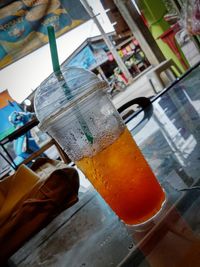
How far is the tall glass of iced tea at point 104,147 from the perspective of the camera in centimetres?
58

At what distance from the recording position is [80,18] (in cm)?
545

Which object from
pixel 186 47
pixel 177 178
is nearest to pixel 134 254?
pixel 177 178

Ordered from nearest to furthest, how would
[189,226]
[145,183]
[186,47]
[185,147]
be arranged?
[189,226]
[145,183]
[185,147]
[186,47]

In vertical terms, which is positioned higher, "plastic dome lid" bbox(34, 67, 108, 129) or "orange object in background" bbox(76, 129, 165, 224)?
"plastic dome lid" bbox(34, 67, 108, 129)

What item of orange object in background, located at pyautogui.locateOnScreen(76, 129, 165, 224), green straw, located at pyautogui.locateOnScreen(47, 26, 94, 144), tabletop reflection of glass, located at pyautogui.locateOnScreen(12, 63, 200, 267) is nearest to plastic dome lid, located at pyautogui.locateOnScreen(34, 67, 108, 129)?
green straw, located at pyautogui.locateOnScreen(47, 26, 94, 144)

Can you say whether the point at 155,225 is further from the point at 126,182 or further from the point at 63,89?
the point at 63,89

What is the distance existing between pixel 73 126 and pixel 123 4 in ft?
18.4

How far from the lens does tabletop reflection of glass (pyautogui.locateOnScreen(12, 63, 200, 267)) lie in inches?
18.2

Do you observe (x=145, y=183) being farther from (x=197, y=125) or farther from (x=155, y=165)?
(x=197, y=125)

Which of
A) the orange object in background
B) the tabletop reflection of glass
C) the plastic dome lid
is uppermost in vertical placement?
the plastic dome lid

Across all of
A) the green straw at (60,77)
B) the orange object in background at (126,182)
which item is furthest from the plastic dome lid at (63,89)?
the orange object in background at (126,182)

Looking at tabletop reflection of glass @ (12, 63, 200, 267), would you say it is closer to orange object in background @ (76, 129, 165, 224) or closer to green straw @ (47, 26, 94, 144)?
orange object in background @ (76, 129, 165, 224)

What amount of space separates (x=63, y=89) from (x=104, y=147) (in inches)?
6.4

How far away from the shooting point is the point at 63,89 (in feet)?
1.99
